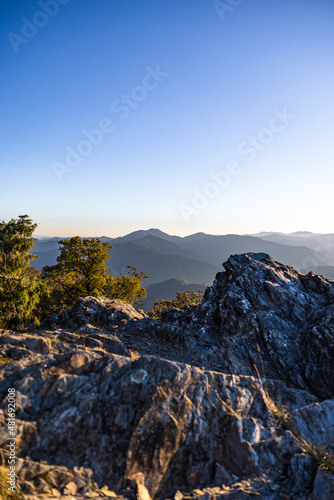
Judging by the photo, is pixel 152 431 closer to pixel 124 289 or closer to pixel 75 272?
pixel 75 272

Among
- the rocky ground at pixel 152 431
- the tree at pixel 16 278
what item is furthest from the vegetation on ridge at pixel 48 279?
the rocky ground at pixel 152 431

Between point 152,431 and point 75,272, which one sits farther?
point 75,272

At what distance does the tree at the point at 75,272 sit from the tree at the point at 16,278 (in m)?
11.0

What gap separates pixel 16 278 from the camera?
1792 cm

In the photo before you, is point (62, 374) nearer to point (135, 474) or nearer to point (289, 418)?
point (135, 474)

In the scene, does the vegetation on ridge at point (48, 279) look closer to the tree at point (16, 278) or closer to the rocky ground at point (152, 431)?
the tree at point (16, 278)

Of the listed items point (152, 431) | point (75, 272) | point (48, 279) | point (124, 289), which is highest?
point (75, 272)

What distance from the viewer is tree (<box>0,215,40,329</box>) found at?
57.7 feet

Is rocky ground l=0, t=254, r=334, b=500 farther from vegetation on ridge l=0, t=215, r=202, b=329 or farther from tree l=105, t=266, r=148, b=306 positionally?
tree l=105, t=266, r=148, b=306

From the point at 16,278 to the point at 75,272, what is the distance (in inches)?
541

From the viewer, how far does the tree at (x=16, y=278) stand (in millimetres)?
17578

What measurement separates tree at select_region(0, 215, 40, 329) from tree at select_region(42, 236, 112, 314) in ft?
35.9

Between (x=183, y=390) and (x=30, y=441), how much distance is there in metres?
4.24

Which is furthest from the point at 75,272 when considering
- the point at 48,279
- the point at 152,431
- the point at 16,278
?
the point at 152,431
